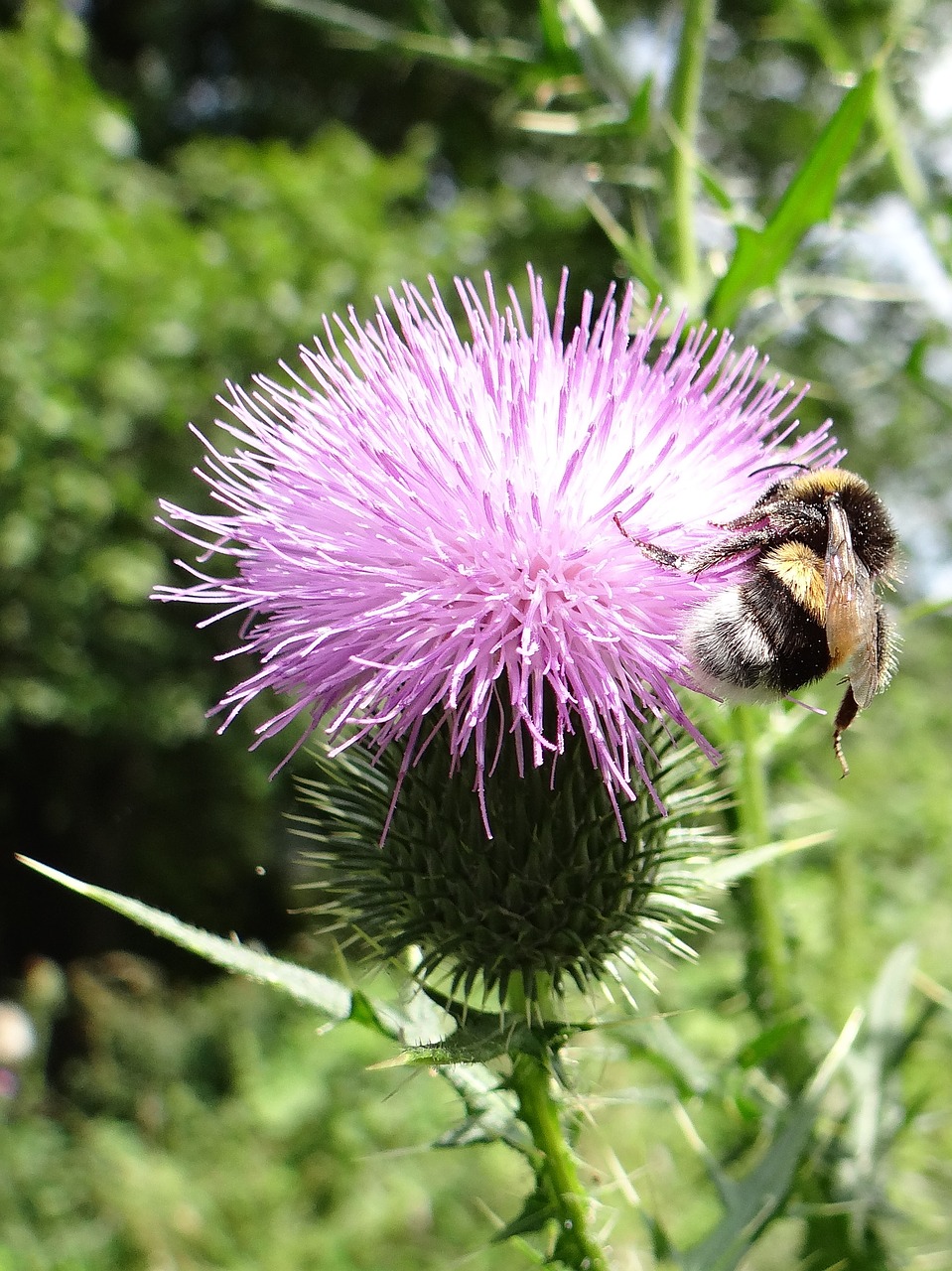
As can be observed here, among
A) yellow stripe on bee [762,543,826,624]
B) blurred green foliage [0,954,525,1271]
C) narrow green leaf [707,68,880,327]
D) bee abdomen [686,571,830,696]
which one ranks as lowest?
blurred green foliage [0,954,525,1271]

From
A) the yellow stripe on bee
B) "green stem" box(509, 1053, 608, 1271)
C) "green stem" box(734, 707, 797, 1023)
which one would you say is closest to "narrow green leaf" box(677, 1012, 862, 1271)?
"green stem" box(509, 1053, 608, 1271)

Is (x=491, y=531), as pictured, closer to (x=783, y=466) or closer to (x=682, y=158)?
(x=783, y=466)

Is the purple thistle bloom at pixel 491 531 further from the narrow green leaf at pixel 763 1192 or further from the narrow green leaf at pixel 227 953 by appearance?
the narrow green leaf at pixel 763 1192

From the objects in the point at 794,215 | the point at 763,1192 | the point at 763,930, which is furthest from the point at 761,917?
the point at 794,215

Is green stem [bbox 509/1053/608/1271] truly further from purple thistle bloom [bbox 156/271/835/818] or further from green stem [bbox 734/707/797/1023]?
green stem [bbox 734/707/797/1023]

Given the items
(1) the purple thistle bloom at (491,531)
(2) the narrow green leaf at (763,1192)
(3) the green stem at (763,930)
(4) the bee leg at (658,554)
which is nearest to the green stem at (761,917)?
(3) the green stem at (763,930)
